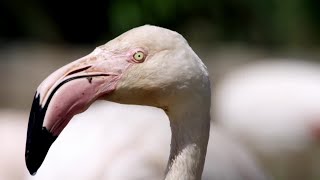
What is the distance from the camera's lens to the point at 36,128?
8.23 feet

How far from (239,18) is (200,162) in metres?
6.71

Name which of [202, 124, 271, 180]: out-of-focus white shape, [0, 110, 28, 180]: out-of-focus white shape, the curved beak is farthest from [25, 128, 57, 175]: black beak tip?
[0, 110, 28, 180]: out-of-focus white shape

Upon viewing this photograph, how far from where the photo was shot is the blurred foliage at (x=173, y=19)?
29.0ft

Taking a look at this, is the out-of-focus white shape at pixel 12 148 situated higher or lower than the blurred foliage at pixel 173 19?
higher

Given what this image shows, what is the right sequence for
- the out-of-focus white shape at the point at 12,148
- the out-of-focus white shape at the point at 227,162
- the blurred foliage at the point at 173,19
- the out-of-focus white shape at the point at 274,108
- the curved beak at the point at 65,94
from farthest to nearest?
the blurred foliage at the point at 173,19, the out-of-focus white shape at the point at 274,108, the out-of-focus white shape at the point at 12,148, the out-of-focus white shape at the point at 227,162, the curved beak at the point at 65,94

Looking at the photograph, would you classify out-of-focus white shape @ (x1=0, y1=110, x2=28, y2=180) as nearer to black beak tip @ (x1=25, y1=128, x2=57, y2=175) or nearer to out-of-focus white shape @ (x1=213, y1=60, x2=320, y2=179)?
out-of-focus white shape @ (x1=213, y1=60, x2=320, y2=179)

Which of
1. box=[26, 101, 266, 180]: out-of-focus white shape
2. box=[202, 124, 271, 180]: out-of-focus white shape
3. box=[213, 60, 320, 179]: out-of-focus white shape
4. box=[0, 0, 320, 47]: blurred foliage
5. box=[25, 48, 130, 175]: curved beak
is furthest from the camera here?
box=[0, 0, 320, 47]: blurred foliage

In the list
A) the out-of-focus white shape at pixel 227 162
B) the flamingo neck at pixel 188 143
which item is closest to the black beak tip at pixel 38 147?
the flamingo neck at pixel 188 143

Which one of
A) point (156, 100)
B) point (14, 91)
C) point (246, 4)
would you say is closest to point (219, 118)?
point (14, 91)

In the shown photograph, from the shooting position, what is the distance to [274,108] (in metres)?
6.54

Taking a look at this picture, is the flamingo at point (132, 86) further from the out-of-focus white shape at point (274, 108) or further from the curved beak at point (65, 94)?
the out-of-focus white shape at point (274, 108)

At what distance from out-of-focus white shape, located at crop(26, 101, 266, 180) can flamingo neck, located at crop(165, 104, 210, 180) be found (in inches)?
33.4

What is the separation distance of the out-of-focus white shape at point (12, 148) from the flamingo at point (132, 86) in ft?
6.11

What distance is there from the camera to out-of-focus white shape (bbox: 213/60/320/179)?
597 cm
